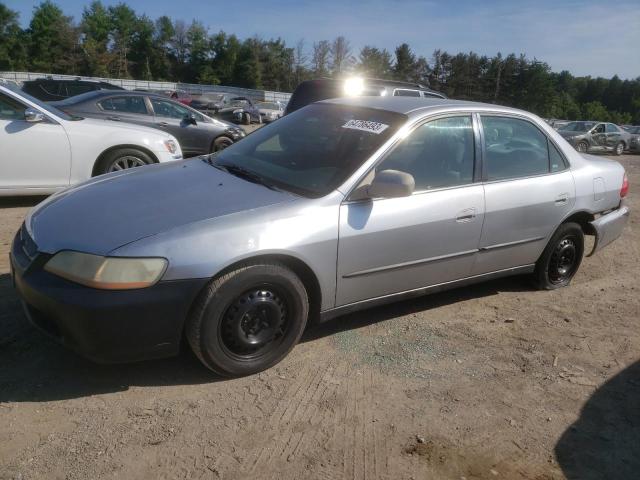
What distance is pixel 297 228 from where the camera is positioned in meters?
2.93

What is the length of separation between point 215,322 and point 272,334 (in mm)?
398

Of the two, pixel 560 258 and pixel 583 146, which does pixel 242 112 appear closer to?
pixel 583 146

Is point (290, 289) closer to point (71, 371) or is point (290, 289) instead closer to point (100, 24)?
point (71, 371)

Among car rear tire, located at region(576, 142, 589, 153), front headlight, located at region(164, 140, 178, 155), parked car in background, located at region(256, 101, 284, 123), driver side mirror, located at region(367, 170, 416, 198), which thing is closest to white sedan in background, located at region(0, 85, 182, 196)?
front headlight, located at region(164, 140, 178, 155)

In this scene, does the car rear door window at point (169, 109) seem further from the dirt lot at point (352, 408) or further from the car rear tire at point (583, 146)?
the car rear tire at point (583, 146)

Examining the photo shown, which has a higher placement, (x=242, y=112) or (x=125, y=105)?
(x=125, y=105)

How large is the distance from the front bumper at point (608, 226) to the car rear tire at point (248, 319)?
301 cm

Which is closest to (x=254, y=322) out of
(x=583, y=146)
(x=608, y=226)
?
(x=608, y=226)

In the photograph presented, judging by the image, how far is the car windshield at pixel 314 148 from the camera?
3.29 metres

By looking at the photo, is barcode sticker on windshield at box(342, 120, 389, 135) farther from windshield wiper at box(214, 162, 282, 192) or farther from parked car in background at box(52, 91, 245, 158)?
parked car in background at box(52, 91, 245, 158)

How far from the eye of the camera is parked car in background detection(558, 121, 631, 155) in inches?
811

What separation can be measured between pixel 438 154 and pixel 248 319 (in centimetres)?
176

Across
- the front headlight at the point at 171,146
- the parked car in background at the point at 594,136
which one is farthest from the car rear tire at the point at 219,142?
the parked car in background at the point at 594,136

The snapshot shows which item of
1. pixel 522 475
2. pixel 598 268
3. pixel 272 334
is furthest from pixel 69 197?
pixel 598 268
